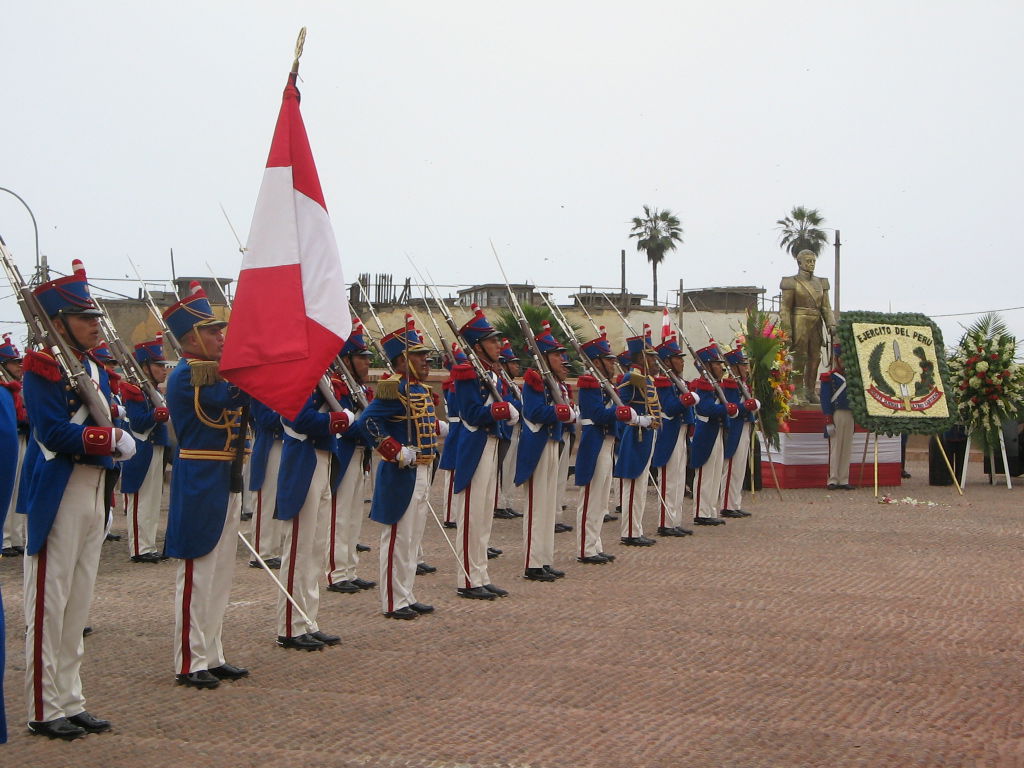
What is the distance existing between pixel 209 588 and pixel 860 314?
13.7 metres

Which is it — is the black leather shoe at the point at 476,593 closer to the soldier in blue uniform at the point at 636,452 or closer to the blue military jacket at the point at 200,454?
the blue military jacket at the point at 200,454

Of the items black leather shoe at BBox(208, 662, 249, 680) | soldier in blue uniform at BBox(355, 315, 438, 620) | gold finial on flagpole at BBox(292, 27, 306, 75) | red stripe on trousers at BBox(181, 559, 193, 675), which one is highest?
gold finial on flagpole at BBox(292, 27, 306, 75)

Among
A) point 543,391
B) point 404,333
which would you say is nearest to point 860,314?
point 543,391

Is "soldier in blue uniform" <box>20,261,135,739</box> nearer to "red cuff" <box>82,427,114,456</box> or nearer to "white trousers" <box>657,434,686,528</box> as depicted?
"red cuff" <box>82,427,114,456</box>

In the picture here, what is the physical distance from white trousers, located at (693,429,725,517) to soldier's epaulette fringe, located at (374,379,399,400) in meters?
6.44

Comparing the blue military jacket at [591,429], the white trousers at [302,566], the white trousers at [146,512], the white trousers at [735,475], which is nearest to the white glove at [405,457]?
the white trousers at [302,566]

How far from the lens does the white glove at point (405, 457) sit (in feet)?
25.9

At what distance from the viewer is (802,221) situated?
155 feet

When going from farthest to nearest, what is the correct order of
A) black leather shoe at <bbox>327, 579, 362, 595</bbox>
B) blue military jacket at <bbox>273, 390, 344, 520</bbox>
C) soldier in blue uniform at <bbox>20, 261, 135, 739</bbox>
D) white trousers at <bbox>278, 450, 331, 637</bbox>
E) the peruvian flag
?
black leather shoe at <bbox>327, 579, 362, 595</bbox> → blue military jacket at <bbox>273, 390, 344, 520</bbox> → white trousers at <bbox>278, 450, 331, 637</bbox> → the peruvian flag → soldier in blue uniform at <bbox>20, 261, 135, 739</bbox>

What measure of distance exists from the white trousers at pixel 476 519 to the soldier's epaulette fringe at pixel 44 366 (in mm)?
3920

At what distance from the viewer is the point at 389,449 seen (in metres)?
7.81

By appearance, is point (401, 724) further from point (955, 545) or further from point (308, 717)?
point (955, 545)

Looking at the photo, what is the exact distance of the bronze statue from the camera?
63.7 ft

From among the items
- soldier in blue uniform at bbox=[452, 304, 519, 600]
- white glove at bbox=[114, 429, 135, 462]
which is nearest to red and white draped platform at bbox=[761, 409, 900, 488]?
soldier in blue uniform at bbox=[452, 304, 519, 600]
